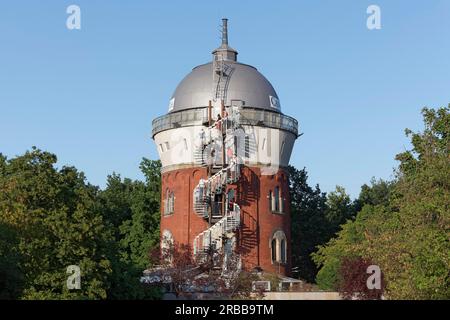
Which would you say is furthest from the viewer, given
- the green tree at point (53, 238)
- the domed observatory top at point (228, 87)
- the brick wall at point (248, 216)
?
the domed observatory top at point (228, 87)

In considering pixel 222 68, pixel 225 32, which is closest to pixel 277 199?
pixel 222 68

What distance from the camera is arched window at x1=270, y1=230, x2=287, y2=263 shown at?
59400 mm

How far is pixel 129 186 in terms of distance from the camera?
254 ft

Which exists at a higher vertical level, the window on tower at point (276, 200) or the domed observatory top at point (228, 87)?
the domed observatory top at point (228, 87)

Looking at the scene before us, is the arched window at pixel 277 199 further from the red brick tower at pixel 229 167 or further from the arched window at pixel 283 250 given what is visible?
the arched window at pixel 283 250

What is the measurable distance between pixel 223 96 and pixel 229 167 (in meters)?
5.30

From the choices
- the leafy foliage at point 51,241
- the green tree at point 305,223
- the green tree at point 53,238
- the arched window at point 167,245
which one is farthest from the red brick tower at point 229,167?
the green tree at point 53,238

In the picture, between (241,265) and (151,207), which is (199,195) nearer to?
(241,265)

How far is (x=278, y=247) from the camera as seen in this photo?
59.7m

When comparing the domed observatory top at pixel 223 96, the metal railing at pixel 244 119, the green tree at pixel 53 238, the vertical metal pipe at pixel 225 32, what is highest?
the vertical metal pipe at pixel 225 32

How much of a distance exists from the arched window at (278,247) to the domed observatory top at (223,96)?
7.83 metres

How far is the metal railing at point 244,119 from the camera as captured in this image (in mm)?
58625
